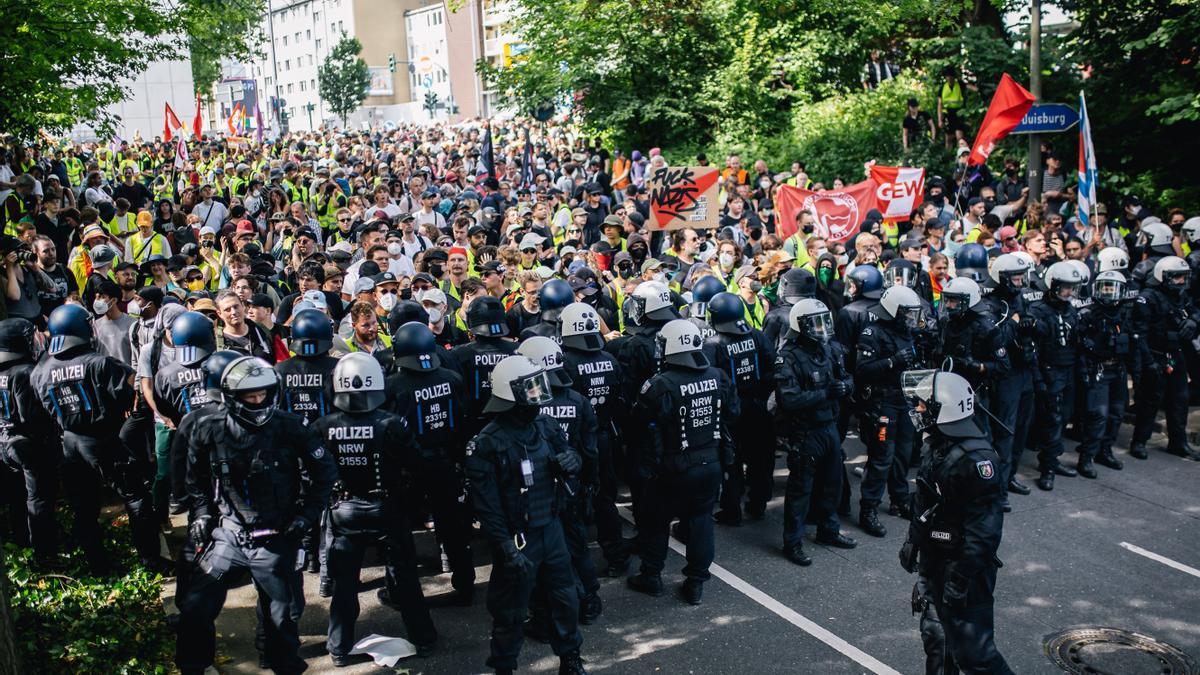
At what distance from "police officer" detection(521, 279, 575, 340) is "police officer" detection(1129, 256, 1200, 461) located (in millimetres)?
6264

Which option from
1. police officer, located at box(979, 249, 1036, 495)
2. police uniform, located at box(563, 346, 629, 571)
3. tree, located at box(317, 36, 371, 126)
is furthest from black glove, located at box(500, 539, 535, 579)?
tree, located at box(317, 36, 371, 126)

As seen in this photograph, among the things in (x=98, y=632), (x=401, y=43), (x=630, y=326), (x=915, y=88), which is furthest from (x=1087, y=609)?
(x=401, y=43)

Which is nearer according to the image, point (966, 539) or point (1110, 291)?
point (966, 539)

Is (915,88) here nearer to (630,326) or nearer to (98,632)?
(630,326)

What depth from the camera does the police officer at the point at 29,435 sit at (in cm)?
786

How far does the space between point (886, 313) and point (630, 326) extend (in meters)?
2.34

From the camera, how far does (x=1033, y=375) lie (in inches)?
401

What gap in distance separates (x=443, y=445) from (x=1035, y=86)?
496 inches

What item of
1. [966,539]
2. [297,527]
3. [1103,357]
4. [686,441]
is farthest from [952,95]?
[297,527]

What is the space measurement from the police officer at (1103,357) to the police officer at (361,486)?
7.18 m

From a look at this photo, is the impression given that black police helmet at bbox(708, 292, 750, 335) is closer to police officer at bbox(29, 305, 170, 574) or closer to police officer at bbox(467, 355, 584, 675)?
police officer at bbox(467, 355, 584, 675)

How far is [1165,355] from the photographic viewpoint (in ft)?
36.2

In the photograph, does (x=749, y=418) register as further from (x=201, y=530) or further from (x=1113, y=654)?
(x=201, y=530)

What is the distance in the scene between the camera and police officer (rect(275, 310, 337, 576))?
7.52 meters
